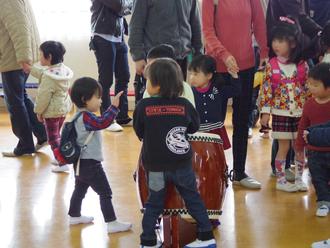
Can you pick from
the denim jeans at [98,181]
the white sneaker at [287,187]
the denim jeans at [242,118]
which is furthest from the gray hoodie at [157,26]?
the white sneaker at [287,187]

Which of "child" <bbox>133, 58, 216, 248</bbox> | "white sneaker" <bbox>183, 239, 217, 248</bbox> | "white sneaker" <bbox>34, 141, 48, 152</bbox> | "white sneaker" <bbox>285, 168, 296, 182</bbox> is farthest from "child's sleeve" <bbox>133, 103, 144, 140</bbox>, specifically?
"white sneaker" <bbox>34, 141, 48, 152</bbox>

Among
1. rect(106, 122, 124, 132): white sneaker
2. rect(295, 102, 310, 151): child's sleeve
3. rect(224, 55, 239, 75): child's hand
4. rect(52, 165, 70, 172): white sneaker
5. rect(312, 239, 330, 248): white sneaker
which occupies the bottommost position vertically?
rect(106, 122, 124, 132): white sneaker

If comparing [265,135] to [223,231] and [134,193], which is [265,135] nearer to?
[134,193]

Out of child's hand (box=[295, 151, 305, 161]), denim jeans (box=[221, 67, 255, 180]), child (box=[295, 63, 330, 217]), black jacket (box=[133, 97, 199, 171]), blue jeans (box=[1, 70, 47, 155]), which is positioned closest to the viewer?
black jacket (box=[133, 97, 199, 171])

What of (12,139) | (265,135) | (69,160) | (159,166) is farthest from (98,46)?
(159,166)

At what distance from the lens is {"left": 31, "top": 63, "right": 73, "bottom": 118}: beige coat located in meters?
3.85

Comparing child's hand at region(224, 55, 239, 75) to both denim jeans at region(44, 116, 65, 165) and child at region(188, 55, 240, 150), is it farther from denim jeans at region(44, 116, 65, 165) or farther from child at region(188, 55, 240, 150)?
denim jeans at region(44, 116, 65, 165)

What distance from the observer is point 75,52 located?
6266 mm

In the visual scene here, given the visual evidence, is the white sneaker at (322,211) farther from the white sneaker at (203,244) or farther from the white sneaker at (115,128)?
the white sneaker at (115,128)

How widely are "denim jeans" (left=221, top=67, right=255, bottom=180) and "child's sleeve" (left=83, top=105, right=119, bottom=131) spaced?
91 centimetres

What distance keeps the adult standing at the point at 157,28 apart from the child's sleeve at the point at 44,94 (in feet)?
2.94

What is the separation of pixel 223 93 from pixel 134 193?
83 centimetres

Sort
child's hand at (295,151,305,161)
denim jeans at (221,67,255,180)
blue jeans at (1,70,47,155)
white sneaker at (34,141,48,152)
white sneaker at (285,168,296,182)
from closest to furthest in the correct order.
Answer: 1. child's hand at (295,151,305,161)
2. denim jeans at (221,67,255,180)
3. white sneaker at (285,168,296,182)
4. blue jeans at (1,70,47,155)
5. white sneaker at (34,141,48,152)

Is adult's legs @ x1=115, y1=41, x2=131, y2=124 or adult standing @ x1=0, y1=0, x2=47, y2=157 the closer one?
adult standing @ x1=0, y1=0, x2=47, y2=157
